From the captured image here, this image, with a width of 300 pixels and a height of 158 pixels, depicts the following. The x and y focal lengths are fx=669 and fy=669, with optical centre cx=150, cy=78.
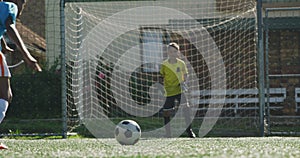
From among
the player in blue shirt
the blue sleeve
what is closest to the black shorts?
the player in blue shirt

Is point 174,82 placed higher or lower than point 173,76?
lower

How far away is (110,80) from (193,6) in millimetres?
3806

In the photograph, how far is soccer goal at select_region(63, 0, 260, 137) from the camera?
14.2m

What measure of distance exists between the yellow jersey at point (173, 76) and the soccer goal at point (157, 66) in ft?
4.70

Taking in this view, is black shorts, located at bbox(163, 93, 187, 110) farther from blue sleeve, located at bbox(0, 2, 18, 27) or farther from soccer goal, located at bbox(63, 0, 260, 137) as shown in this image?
blue sleeve, located at bbox(0, 2, 18, 27)

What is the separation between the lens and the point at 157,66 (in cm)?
1764

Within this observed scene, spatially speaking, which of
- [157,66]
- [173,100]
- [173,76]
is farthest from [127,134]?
[157,66]

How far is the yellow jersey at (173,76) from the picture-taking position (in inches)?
487

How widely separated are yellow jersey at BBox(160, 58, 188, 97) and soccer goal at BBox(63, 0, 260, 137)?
4.70 ft

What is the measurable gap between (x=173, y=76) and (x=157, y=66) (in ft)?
17.1

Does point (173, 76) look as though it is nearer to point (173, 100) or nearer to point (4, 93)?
point (173, 100)

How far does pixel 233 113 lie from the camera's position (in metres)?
17.0

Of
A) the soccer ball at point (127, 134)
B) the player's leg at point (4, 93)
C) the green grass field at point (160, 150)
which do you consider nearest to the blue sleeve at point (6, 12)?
the player's leg at point (4, 93)

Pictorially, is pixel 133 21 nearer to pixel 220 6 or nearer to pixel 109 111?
pixel 220 6
